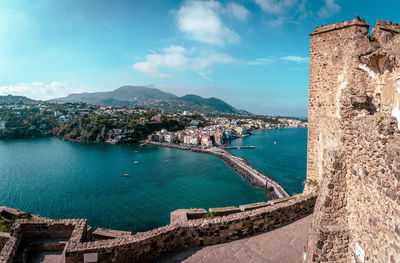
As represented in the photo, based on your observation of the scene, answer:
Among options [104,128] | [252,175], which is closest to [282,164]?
[252,175]

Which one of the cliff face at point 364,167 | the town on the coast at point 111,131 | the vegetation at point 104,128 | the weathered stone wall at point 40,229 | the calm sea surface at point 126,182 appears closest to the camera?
the cliff face at point 364,167

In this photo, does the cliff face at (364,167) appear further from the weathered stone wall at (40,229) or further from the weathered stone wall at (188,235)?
the weathered stone wall at (40,229)

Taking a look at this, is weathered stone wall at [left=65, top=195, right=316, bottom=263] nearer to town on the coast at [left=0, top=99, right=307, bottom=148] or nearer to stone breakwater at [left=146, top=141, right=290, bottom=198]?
stone breakwater at [left=146, top=141, right=290, bottom=198]

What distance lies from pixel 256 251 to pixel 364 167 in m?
3.08

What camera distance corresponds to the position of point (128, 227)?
77.1ft

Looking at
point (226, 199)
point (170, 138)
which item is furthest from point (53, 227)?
point (170, 138)

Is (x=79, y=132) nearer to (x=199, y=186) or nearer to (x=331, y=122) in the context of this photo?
(x=199, y=186)

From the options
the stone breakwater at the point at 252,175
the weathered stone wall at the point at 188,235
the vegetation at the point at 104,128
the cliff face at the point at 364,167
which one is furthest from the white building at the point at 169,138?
the cliff face at the point at 364,167

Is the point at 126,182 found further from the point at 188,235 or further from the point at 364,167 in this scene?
the point at 364,167

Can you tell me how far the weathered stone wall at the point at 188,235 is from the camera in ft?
13.7

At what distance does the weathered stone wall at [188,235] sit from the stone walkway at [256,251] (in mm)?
165

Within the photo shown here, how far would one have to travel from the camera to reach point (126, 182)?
3825 cm

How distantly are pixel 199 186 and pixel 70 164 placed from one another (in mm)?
30075

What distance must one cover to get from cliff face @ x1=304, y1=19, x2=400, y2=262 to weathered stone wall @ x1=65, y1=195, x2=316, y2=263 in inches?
71.4
